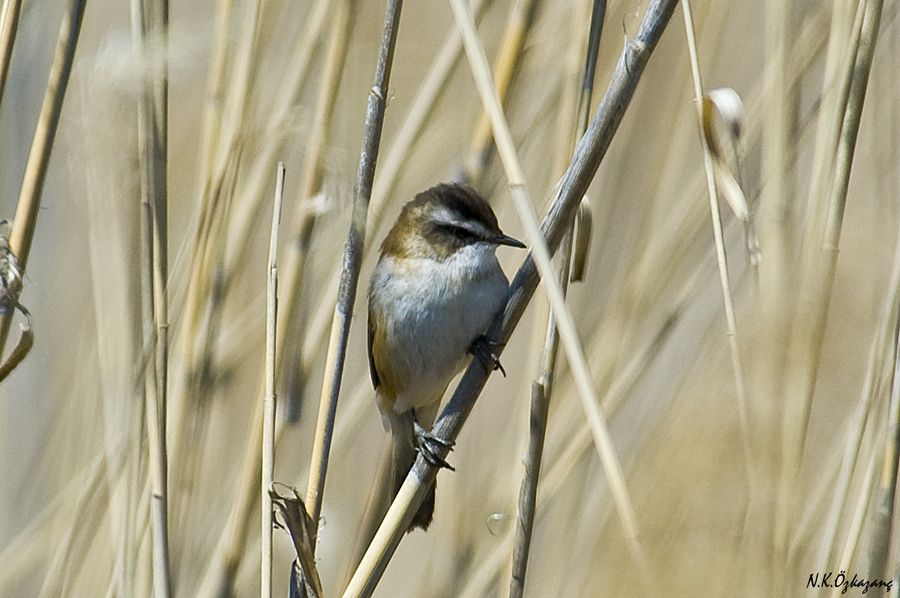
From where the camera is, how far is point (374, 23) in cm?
243

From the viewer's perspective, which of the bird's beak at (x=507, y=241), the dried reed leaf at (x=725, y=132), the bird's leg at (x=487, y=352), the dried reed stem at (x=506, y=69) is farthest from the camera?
the bird's beak at (x=507, y=241)

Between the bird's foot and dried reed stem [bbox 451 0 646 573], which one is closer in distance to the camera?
dried reed stem [bbox 451 0 646 573]

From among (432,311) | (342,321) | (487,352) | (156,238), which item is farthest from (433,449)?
(156,238)

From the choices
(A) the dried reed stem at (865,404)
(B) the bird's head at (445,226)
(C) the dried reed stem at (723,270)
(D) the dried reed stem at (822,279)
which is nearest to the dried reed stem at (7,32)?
(B) the bird's head at (445,226)

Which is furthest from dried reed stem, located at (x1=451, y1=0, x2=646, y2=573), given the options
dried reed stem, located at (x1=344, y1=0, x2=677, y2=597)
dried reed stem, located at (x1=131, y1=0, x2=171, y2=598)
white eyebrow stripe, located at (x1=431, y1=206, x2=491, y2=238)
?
white eyebrow stripe, located at (x1=431, y1=206, x2=491, y2=238)

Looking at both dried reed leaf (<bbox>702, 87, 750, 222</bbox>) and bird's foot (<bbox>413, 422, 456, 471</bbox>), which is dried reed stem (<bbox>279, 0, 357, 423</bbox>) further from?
dried reed leaf (<bbox>702, 87, 750, 222</bbox>)

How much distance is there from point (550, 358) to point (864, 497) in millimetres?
551

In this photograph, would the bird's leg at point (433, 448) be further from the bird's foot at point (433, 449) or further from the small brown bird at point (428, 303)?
the small brown bird at point (428, 303)

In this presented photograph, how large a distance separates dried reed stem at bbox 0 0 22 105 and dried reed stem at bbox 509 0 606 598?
37.0 inches

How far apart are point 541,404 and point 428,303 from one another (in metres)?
0.66

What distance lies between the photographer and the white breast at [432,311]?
2164 mm

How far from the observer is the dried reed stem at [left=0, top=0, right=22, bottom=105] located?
161cm

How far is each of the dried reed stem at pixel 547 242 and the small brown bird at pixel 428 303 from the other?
0.29 meters

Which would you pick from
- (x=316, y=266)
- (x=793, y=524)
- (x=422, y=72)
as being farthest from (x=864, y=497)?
(x=422, y=72)
